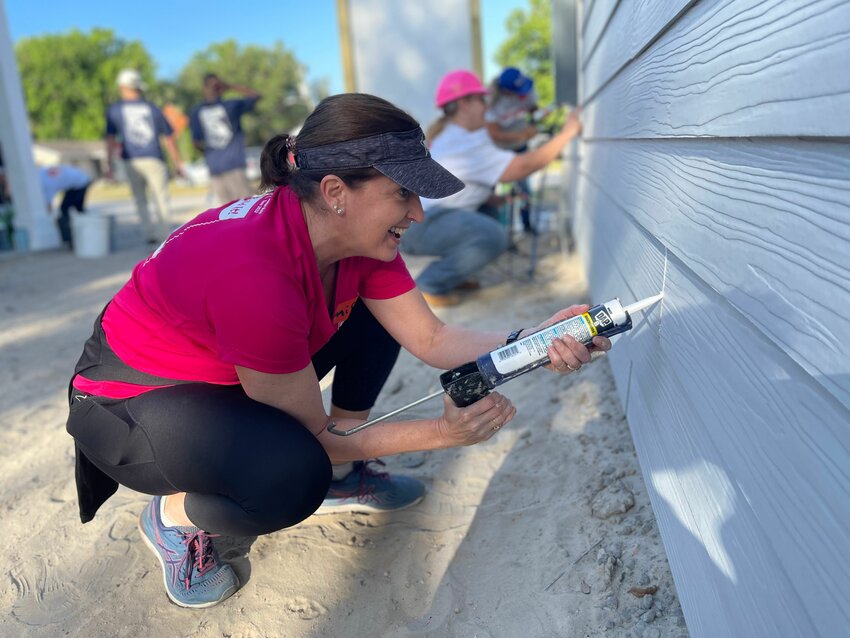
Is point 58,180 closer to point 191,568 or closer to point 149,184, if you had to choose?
point 149,184

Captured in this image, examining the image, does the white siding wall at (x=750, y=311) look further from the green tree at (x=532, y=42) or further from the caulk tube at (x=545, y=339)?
the green tree at (x=532, y=42)

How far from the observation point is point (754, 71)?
41.0 inches

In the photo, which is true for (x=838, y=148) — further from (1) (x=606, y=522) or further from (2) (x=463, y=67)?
(2) (x=463, y=67)

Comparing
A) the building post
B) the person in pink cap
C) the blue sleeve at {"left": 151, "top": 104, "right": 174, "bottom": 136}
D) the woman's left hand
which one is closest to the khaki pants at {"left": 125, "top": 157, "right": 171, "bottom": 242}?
the blue sleeve at {"left": 151, "top": 104, "right": 174, "bottom": 136}

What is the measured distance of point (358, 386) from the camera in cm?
222

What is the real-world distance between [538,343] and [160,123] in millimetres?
6962

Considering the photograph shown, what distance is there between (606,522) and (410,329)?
32.1 inches

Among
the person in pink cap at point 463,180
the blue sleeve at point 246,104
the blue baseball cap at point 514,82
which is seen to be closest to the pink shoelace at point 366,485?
the person in pink cap at point 463,180

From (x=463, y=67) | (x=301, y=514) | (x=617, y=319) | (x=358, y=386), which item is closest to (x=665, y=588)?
(x=617, y=319)

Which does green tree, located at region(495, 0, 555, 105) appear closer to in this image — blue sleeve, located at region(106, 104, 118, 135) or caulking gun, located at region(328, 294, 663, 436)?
blue sleeve, located at region(106, 104, 118, 135)

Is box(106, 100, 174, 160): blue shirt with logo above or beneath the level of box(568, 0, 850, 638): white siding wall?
above

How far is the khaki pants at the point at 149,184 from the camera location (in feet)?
24.1

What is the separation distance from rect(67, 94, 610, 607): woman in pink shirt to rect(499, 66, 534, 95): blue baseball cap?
4323 mm

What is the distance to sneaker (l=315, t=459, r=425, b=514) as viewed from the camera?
2195mm
